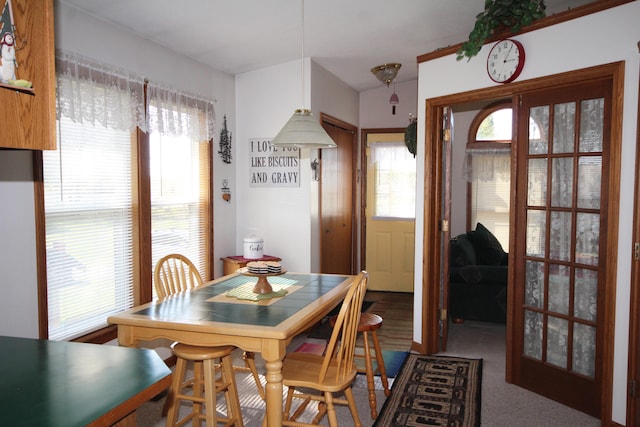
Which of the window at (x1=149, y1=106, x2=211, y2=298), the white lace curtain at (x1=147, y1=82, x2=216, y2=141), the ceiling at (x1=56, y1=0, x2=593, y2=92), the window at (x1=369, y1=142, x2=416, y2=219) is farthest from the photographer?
the window at (x1=369, y1=142, x2=416, y2=219)

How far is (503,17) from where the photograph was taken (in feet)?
10.4

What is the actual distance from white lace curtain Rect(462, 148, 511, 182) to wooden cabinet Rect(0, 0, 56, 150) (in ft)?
17.9

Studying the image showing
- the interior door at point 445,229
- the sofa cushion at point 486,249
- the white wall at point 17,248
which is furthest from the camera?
the sofa cushion at point 486,249

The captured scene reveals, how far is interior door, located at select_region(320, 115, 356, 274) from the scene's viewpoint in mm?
5082

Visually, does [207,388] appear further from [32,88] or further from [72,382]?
[32,88]

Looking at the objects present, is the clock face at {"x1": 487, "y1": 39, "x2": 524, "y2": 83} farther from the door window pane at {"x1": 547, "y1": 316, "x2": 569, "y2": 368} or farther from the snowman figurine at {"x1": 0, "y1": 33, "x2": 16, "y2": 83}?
the snowman figurine at {"x1": 0, "y1": 33, "x2": 16, "y2": 83}

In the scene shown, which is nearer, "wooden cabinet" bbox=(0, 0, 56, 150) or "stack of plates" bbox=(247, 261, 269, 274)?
"wooden cabinet" bbox=(0, 0, 56, 150)

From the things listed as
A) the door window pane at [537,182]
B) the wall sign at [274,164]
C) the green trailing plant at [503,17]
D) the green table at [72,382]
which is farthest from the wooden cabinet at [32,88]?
the wall sign at [274,164]

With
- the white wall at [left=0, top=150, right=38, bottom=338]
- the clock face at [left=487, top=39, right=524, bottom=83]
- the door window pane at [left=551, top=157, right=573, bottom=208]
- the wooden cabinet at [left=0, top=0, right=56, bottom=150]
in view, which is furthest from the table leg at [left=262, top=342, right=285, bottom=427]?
the clock face at [left=487, top=39, right=524, bottom=83]

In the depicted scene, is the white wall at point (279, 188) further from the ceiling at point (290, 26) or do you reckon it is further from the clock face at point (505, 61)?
the clock face at point (505, 61)

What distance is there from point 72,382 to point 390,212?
5.33 meters

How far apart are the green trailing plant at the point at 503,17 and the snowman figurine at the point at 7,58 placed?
2790 millimetres

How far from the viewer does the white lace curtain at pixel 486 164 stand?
6004 mm

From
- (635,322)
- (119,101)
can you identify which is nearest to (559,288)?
(635,322)
